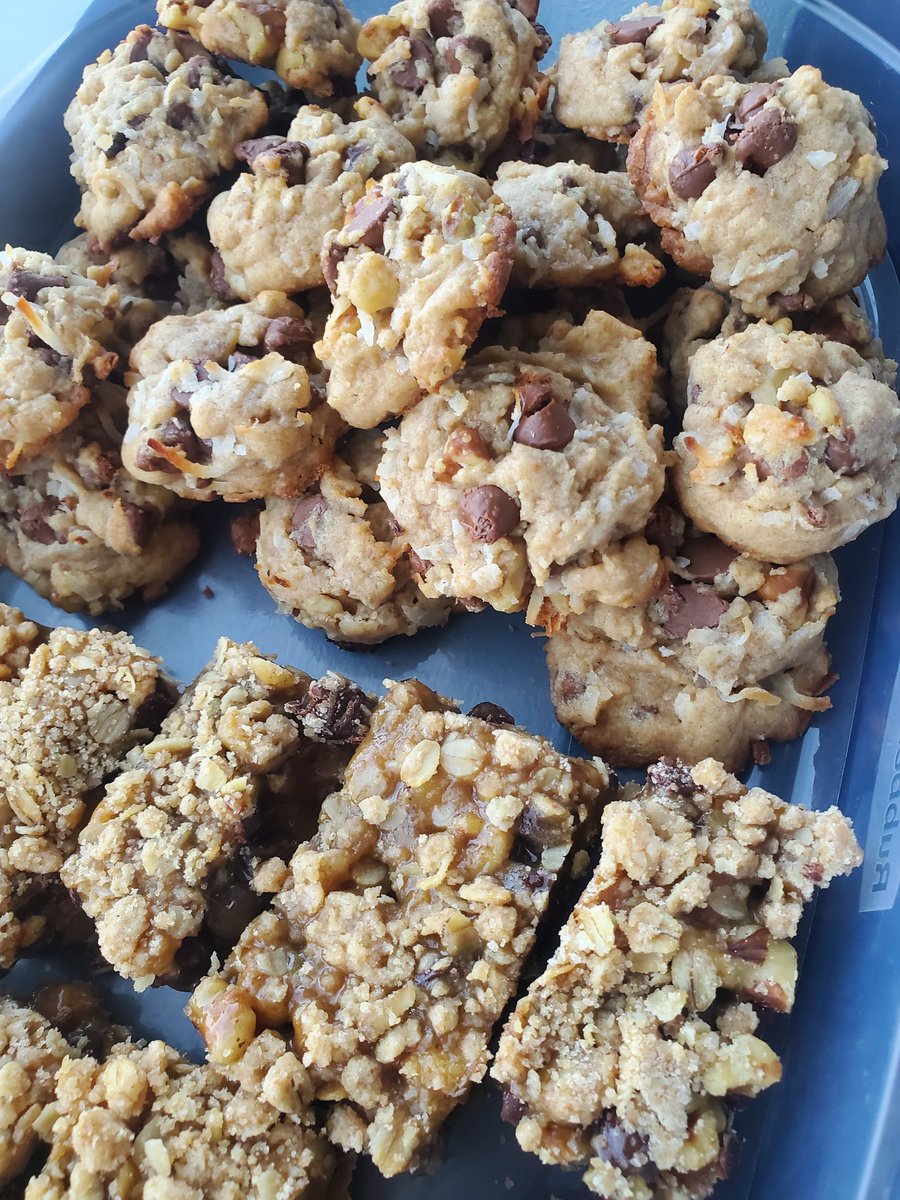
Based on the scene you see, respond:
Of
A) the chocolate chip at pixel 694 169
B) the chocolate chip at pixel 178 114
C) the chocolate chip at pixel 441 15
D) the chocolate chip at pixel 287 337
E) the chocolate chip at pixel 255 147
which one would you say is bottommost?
the chocolate chip at pixel 287 337

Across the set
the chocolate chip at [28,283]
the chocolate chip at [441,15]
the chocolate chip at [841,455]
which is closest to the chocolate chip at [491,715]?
the chocolate chip at [841,455]

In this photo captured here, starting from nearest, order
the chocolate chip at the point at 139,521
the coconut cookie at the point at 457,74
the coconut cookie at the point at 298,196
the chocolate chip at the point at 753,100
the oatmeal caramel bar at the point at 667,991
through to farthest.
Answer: the oatmeal caramel bar at the point at 667,991, the chocolate chip at the point at 753,100, the coconut cookie at the point at 298,196, the coconut cookie at the point at 457,74, the chocolate chip at the point at 139,521

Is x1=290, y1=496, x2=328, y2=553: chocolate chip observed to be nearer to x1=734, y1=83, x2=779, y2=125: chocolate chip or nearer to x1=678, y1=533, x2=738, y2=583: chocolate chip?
x1=678, y1=533, x2=738, y2=583: chocolate chip

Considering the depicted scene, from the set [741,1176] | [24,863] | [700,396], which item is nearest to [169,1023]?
[24,863]

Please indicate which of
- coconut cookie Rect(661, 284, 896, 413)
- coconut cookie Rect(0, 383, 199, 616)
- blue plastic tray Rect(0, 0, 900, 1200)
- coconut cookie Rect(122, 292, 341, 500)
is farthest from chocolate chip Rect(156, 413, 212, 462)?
coconut cookie Rect(661, 284, 896, 413)

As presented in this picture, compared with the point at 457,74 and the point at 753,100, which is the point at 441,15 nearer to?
the point at 457,74

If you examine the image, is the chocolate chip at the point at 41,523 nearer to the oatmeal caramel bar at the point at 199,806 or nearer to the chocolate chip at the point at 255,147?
the oatmeal caramel bar at the point at 199,806
